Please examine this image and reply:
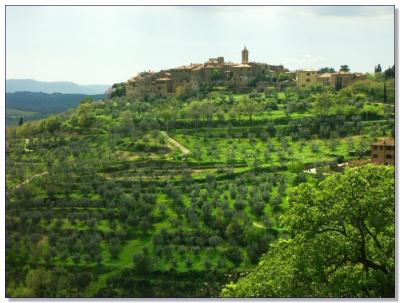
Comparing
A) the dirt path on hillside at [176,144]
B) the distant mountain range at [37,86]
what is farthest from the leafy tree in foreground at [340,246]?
the dirt path on hillside at [176,144]

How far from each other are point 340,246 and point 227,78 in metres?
40.6

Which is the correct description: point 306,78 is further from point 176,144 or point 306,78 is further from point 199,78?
point 176,144

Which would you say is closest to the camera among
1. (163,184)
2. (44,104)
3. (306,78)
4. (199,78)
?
(163,184)

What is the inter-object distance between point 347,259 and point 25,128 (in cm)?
2563

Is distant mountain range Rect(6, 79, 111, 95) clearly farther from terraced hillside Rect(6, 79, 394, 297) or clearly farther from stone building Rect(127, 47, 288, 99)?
stone building Rect(127, 47, 288, 99)

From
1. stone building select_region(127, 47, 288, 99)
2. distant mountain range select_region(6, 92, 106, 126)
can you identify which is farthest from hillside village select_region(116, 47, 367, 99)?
distant mountain range select_region(6, 92, 106, 126)

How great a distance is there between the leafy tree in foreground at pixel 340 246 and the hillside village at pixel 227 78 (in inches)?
1364

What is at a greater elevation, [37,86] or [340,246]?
[37,86]

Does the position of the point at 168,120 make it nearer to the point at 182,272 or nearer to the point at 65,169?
the point at 65,169

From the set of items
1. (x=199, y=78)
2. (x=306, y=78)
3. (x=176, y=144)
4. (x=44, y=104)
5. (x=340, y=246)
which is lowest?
(x=340, y=246)

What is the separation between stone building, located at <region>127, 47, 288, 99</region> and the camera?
45.2 meters

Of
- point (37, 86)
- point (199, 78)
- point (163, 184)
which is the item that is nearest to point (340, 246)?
point (163, 184)

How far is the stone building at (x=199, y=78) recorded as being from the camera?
45.2 metres

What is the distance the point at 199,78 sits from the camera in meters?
47.6
